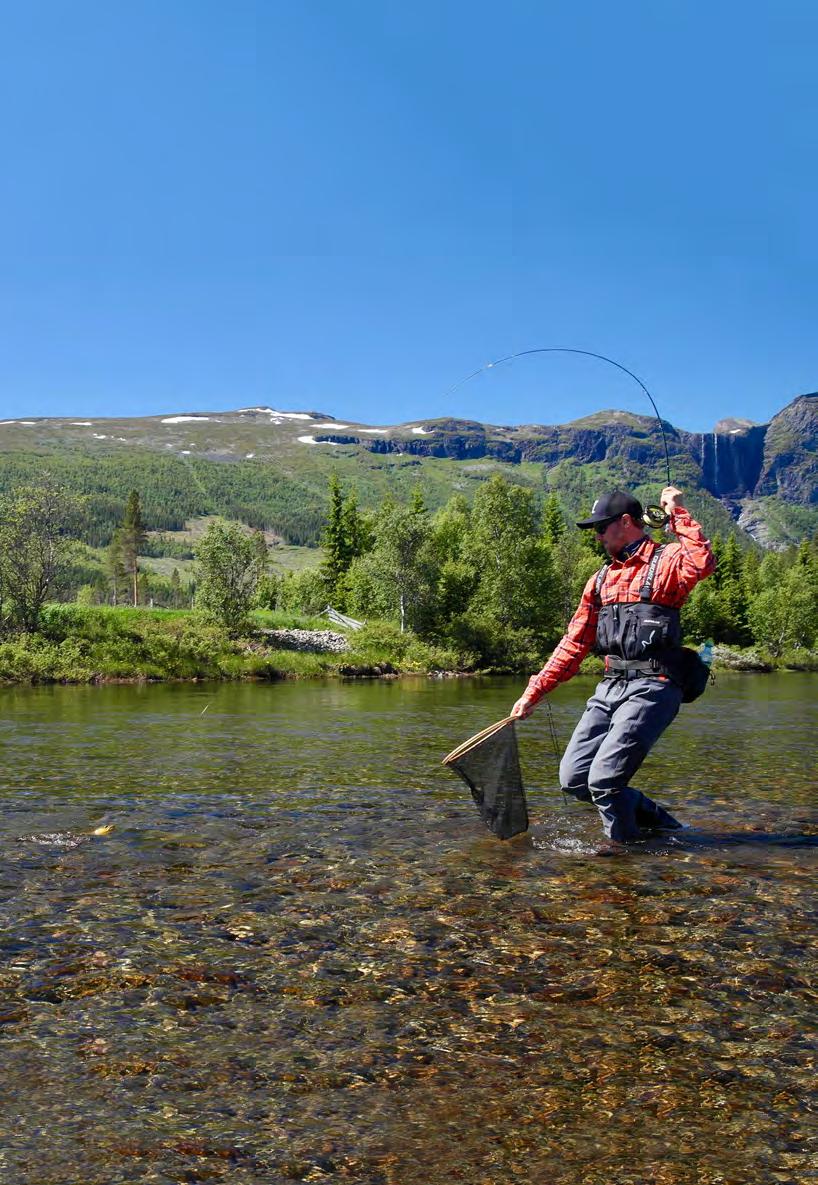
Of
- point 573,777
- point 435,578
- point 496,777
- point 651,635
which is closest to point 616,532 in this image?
point 651,635

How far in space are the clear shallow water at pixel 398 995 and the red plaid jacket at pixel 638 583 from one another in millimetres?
1687

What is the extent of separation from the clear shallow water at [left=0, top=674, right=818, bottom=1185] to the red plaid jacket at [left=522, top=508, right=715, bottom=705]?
1.69m

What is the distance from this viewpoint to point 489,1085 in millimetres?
4043

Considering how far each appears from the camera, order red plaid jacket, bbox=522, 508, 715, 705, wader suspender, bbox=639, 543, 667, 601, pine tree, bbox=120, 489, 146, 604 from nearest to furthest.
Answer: red plaid jacket, bbox=522, 508, 715, 705, wader suspender, bbox=639, 543, 667, 601, pine tree, bbox=120, 489, 146, 604

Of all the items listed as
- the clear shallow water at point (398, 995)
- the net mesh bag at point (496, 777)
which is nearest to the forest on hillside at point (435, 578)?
the clear shallow water at point (398, 995)

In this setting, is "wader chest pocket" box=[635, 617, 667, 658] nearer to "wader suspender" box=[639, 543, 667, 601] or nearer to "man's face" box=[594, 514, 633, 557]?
"wader suspender" box=[639, 543, 667, 601]

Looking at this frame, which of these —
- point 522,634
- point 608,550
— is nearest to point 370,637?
point 522,634

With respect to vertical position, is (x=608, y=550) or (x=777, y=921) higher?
(x=608, y=550)

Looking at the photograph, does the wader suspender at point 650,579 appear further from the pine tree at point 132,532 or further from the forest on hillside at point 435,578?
the pine tree at point 132,532

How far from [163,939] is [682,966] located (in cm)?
320

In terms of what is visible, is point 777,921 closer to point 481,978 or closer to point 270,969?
point 481,978

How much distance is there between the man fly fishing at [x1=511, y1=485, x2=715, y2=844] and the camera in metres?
8.38

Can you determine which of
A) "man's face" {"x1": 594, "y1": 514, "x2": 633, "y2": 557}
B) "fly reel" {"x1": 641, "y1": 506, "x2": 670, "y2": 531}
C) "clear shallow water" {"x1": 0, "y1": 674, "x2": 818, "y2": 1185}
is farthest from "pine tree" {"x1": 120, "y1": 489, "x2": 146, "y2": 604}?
"fly reel" {"x1": 641, "y1": 506, "x2": 670, "y2": 531}

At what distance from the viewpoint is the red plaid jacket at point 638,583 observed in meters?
8.15
